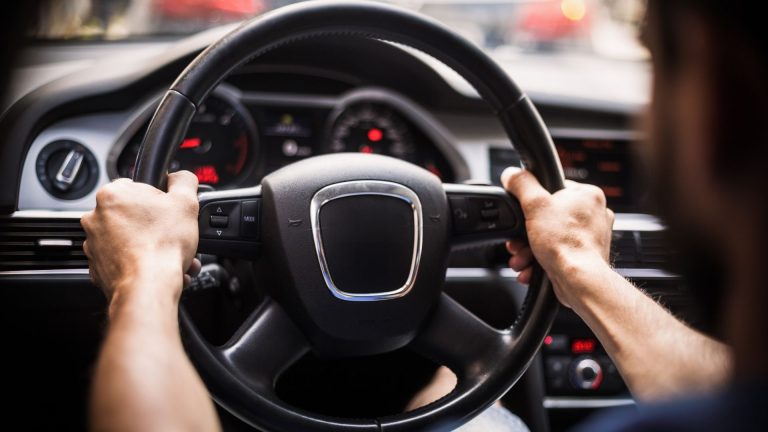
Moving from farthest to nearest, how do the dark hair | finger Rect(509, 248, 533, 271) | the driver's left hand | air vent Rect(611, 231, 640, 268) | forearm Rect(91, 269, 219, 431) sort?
air vent Rect(611, 231, 640, 268) < finger Rect(509, 248, 533, 271) < the driver's left hand < forearm Rect(91, 269, 219, 431) < the dark hair

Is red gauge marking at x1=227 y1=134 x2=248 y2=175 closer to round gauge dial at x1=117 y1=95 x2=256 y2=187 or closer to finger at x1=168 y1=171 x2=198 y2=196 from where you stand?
round gauge dial at x1=117 y1=95 x2=256 y2=187

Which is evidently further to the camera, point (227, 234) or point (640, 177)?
point (640, 177)

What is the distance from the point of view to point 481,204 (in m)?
1.20

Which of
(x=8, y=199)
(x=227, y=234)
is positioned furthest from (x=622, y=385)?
(x=8, y=199)

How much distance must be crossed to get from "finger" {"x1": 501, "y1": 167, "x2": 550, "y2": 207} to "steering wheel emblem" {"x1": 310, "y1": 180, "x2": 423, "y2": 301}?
18cm

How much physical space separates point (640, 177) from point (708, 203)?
1.33m

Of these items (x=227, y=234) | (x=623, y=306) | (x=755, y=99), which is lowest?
(x=623, y=306)

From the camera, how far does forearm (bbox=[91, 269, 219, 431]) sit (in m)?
0.69

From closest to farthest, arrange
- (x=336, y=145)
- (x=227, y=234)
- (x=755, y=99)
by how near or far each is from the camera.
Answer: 1. (x=755, y=99)
2. (x=227, y=234)
3. (x=336, y=145)

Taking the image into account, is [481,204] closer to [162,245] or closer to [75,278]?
[162,245]

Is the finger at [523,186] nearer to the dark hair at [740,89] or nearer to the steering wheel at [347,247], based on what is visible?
the steering wheel at [347,247]

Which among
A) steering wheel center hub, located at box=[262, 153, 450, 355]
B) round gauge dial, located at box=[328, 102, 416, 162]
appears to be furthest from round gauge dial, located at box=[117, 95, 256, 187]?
steering wheel center hub, located at box=[262, 153, 450, 355]

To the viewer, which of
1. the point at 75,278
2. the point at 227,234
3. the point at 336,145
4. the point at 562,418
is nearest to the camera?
the point at 227,234

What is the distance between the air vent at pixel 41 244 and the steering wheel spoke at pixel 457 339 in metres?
0.67
